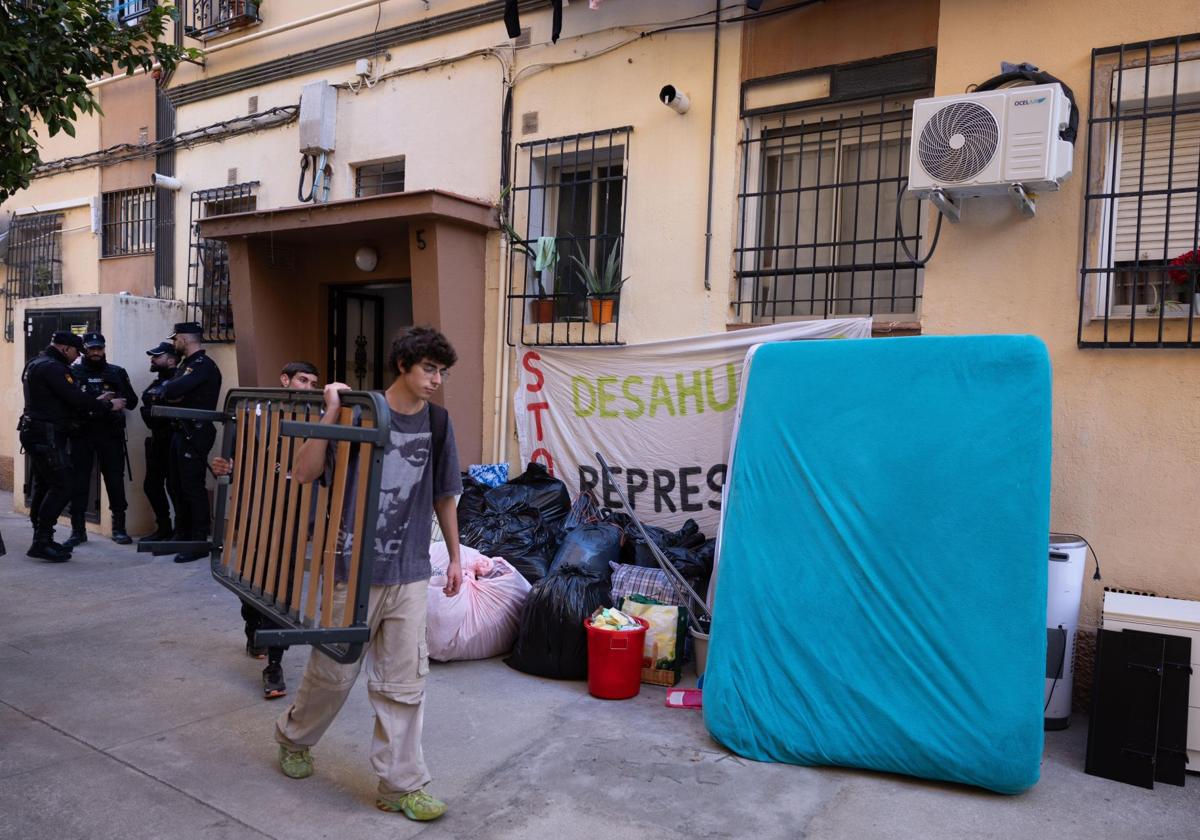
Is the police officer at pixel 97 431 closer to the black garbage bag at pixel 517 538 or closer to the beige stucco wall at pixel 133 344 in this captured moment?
the beige stucco wall at pixel 133 344

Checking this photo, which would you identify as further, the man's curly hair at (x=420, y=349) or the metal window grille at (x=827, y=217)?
the metal window grille at (x=827, y=217)

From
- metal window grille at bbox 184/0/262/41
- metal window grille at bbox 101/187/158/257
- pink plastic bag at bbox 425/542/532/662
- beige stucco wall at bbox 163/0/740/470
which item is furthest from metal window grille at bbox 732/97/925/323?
metal window grille at bbox 101/187/158/257

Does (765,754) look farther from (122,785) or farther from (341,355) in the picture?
(341,355)

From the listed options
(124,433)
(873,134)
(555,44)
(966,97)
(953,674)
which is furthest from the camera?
(124,433)

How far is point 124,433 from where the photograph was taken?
8398mm

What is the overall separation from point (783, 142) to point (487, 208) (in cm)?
232

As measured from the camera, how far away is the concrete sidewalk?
3.39m

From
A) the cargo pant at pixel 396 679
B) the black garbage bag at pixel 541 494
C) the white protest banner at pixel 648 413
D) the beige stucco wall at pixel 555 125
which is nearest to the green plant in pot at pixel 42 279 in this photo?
the beige stucco wall at pixel 555 125

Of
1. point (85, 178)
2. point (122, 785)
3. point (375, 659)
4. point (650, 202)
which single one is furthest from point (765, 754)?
point (85, 178)

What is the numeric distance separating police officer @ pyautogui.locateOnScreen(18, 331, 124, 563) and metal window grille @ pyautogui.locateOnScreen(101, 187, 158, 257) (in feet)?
8.57

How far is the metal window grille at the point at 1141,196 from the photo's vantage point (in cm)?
454

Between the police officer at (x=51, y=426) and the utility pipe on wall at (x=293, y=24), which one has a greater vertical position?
the utility pipe on wall at (x=293, y=24)

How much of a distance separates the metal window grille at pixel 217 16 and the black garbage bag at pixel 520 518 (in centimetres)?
555

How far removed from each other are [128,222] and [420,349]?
8.59 metres
